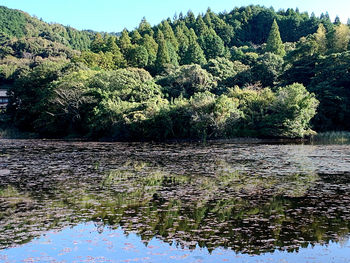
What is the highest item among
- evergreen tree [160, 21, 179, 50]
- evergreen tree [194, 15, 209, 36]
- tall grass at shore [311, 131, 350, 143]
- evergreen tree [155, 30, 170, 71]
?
evergreen tree [194, 15, 209, 36]

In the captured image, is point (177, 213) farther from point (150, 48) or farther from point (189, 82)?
point (150, 48)

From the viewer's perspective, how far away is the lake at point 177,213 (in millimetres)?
8945

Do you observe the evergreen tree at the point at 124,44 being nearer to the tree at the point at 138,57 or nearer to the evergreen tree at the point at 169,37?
the tree at the point at 138,57

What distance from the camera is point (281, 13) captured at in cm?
12619

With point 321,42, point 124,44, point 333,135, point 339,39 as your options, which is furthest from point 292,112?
point 124,44

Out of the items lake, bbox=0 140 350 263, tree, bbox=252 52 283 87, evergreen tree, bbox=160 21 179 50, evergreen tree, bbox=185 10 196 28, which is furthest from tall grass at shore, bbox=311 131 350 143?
evergreen tree, bbox=185 10 196 28

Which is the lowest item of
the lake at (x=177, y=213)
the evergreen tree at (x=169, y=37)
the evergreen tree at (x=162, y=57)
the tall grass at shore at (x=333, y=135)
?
the lake at (x=177, y=213)

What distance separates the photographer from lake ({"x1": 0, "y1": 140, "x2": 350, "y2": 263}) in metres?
8.95

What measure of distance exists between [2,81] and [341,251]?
93.6 m

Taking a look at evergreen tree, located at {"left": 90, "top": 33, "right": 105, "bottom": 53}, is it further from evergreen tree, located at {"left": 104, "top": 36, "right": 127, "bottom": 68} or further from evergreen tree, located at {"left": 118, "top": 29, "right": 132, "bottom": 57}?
evergreen tree, located at {"left": 118, "top": 29, "right": 132, "bottom": 57}

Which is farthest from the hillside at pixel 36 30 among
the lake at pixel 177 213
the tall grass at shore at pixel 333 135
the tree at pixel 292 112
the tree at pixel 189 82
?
the lake at pixel 177 213

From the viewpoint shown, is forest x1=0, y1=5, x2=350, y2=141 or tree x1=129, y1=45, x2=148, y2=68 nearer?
forest x1=0, y1=5, x2=350, y2=141

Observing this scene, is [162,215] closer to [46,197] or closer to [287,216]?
[287,216]

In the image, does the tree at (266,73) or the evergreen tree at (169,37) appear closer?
the tree at (266,73)
